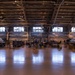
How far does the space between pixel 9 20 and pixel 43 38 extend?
7.23 m

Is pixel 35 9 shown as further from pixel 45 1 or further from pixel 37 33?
pixel 37 33

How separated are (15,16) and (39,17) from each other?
12.0ft

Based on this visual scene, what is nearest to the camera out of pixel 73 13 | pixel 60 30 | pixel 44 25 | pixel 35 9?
pixel 35 9

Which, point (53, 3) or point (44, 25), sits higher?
point (53, 3)

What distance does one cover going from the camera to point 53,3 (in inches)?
925

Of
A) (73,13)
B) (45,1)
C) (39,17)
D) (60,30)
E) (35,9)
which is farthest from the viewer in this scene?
(60,30)

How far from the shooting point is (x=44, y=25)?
113 ft

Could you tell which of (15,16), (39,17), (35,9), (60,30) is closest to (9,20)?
(15,16)

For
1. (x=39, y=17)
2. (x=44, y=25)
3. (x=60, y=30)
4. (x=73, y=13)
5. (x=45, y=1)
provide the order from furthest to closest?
(x=60, y=30) → (x=44, y=25) → (x=39, y=17) → (x=73, y=13) → (x=45, y=1)

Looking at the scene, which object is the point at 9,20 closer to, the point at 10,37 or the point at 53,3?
the point at 10,37


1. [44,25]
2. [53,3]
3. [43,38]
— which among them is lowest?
[43,38]

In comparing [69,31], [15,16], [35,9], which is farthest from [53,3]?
[69,31]

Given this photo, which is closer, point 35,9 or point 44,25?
point 35,9

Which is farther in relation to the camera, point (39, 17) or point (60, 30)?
point (60, 30)
